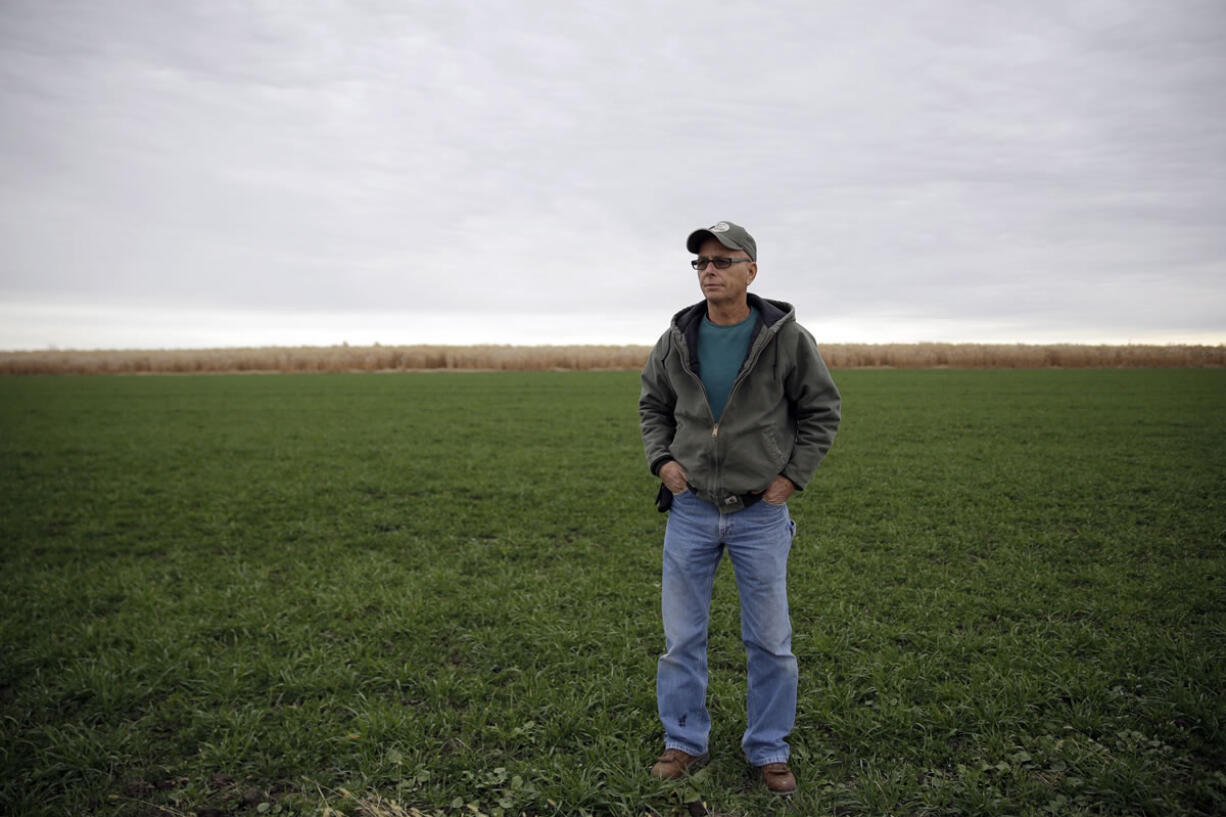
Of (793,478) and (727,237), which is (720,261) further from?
(793,478)

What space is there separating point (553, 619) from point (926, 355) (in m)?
55.8

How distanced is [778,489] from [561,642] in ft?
8.94

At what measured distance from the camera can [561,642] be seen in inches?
205

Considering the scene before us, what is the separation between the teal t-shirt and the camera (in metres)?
3.27

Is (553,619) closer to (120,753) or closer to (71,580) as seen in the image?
(120,753)

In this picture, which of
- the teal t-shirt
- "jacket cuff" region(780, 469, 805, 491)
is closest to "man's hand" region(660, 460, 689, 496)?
the teal t-shirt

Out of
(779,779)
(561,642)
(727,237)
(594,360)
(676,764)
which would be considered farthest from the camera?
(594,360)

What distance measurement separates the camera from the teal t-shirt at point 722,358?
327cm

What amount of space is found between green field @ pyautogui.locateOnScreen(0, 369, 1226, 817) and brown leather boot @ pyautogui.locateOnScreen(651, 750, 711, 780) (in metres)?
0.08

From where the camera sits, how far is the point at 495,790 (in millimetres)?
3484

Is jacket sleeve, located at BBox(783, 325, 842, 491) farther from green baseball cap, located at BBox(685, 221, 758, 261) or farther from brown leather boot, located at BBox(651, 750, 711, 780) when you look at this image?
brown leather boot, located at BBox(651, 750, 711, 780)

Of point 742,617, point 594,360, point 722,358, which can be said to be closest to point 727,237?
point 722,358

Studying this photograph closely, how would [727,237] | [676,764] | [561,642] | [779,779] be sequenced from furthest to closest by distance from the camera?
[561,642] < [676,764] < [779,779] < [727,237]

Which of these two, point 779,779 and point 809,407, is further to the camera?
point 779,779
